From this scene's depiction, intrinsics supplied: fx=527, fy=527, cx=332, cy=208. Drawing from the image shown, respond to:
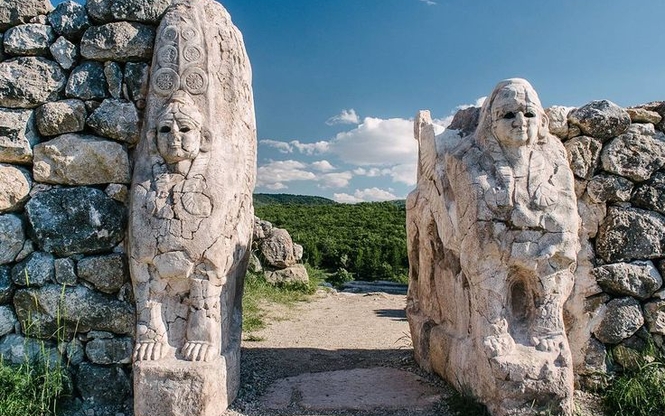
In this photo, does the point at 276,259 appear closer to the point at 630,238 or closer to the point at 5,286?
the point at 5,286

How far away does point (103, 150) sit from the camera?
3326 millimetres

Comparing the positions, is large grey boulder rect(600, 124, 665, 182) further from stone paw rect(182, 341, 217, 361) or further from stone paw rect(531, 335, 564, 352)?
stone paw rect(182, 341, 217, 361)

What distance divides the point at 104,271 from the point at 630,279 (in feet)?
11.3

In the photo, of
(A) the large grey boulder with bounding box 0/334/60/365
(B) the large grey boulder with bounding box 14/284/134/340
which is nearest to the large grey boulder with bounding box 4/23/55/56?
(B) the large grey boulder with bounding box 14/284/134/340

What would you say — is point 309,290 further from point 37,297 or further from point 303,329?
point 37,297

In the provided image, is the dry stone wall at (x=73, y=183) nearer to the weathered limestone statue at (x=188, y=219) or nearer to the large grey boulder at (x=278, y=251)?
the weathered limestone statue at (x=188, y=219)

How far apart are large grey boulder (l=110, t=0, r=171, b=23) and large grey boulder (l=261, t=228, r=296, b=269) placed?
631 cm

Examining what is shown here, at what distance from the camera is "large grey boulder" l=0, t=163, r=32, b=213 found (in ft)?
10.7

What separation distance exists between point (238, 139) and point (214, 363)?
1.40 metres

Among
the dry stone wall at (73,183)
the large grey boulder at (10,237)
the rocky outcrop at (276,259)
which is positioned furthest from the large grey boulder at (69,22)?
the rocky outcrop at (276,259)

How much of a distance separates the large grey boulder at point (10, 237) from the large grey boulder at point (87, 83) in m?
0.86

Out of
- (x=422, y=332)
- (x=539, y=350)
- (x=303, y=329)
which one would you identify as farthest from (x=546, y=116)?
(x=303, y=329)

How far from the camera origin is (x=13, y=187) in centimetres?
327

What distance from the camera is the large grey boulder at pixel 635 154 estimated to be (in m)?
3.67
